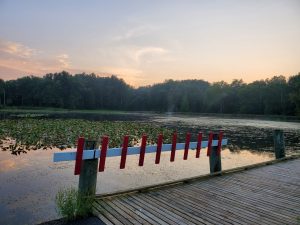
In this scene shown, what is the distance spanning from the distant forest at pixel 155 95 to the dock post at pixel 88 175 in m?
82.9

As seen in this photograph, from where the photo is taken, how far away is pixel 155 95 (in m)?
134

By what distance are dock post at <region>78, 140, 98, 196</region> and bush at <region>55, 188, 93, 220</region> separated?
12cm

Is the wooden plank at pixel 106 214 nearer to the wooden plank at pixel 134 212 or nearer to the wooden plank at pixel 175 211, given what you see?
the wooden plank at pixel 134 212

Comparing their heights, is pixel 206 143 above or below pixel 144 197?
above

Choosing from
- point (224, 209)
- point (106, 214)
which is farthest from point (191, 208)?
point (106, 214)

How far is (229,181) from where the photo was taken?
23.4ft

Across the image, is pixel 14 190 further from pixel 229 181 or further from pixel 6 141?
pixel 6 141

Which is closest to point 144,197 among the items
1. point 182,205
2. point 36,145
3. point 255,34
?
point 182,205

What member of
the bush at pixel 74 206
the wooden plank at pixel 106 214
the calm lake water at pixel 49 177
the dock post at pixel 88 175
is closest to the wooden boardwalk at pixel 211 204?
the wooden plank at pixel 106 214

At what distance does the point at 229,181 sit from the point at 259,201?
58.0 inches

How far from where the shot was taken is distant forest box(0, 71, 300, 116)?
9469 centimetres

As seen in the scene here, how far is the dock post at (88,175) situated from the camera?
496 cm

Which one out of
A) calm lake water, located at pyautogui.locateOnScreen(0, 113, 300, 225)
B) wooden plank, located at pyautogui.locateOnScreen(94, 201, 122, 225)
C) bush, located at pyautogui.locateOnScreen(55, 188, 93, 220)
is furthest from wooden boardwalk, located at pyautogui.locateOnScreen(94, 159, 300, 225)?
calm lake water, located at pyautogui.locateOnScreen(0, 113, 300, 225)

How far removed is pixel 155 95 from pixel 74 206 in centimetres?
12985
